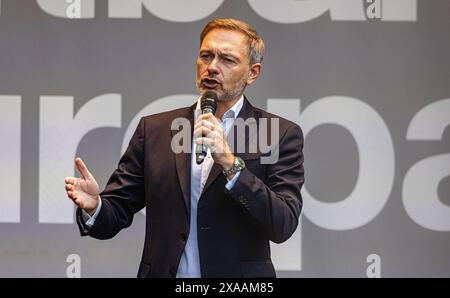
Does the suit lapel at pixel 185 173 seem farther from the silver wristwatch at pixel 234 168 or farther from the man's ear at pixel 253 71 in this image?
the man's ear at pixel 253 71

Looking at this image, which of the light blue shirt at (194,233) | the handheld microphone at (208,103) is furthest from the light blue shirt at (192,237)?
the handheld microphone at (208,103)

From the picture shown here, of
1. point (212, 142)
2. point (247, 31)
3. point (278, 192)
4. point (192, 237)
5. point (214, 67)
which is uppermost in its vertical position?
point (247, 31)

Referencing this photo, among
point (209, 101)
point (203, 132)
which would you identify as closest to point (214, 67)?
point (209, 101)

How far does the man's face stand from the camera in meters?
2.38

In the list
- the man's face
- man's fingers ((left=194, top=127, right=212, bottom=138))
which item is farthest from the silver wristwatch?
the man's face

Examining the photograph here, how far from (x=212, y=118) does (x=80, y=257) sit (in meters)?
1.98

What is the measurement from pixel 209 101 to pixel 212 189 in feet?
0.91

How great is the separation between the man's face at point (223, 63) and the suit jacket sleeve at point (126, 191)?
0.95 feet

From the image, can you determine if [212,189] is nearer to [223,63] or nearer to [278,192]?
[278,192]

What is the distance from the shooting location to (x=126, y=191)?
240 centimetres

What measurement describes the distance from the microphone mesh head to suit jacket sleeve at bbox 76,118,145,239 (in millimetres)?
274

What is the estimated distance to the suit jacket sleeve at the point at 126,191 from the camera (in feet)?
7.75

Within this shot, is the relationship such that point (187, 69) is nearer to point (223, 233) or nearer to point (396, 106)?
point (396, 106)

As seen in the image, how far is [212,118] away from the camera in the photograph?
7.00 feet
